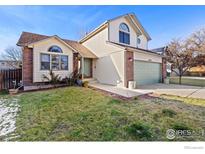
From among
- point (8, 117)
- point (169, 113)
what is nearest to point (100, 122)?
point (169, 113)

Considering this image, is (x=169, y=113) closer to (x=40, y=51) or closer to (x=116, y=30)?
(x=40, y=51)

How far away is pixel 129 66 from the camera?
9828 millimetres

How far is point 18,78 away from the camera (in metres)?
9.64

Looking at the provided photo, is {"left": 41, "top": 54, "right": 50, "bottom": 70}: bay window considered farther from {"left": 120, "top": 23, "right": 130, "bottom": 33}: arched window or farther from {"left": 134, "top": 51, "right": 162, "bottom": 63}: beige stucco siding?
{"left": 120, "top": 23, "right": 130, "bottom": 33}: arched window

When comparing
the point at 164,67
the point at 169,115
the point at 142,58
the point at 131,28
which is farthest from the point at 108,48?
the point at 169,115

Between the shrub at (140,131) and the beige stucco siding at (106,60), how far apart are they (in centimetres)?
618

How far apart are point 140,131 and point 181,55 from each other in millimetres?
13896

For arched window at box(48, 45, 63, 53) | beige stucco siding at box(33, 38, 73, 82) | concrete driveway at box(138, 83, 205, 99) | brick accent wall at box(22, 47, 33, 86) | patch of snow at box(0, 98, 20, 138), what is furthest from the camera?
arched window at box(48, 45, 63, 53)

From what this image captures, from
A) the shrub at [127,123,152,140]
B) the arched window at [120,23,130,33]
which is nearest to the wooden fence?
the arched window at [120,23,130,33]

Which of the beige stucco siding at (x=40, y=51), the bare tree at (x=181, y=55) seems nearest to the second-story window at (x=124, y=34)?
the beige stucco siding at (x=40, y=51)

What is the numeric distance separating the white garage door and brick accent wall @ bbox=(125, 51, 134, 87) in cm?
Answer: 60

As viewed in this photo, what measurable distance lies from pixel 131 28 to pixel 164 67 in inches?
187

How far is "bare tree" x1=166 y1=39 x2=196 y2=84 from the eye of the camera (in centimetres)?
1488
